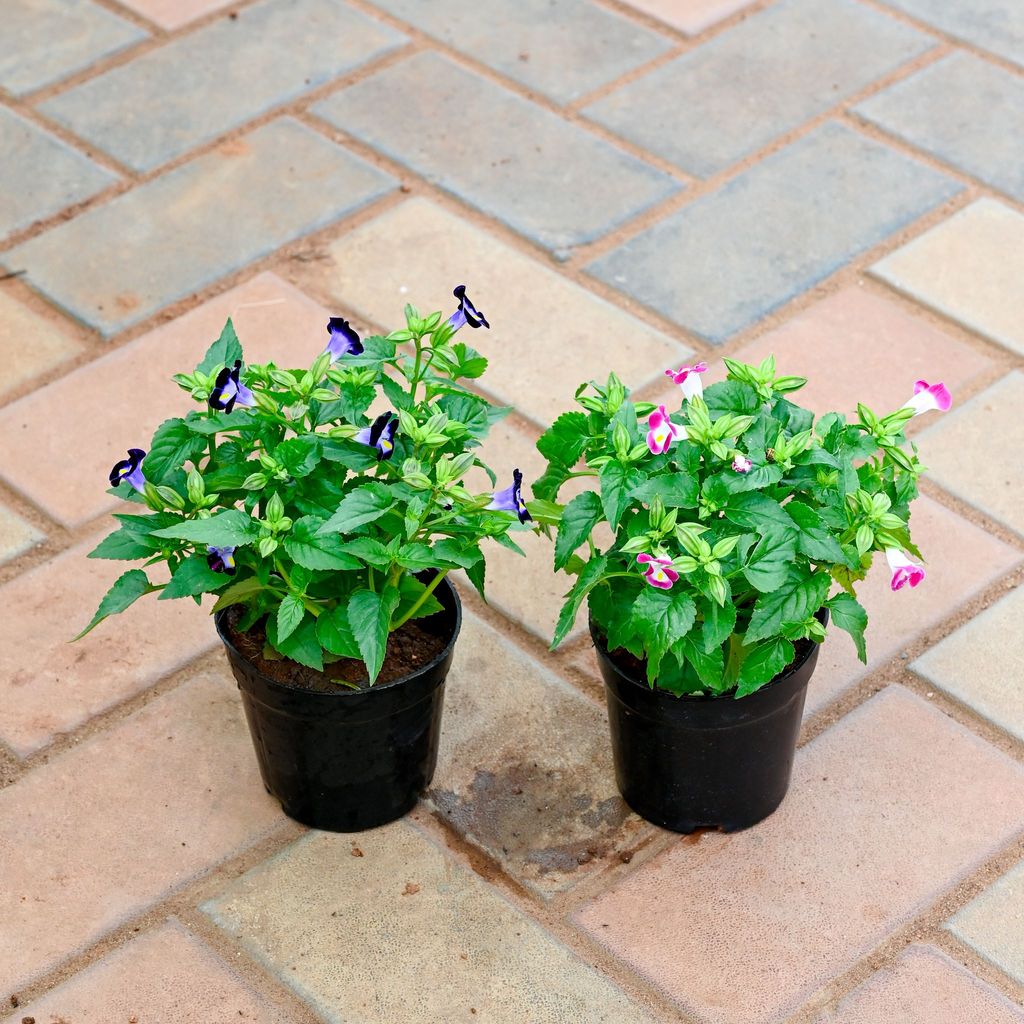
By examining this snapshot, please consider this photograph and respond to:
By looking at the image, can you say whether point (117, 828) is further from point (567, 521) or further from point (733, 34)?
point (733, 34)

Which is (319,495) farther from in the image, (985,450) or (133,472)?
(985,450)

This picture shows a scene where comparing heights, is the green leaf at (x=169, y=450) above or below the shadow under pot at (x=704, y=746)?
above

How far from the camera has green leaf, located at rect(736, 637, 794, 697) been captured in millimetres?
2074

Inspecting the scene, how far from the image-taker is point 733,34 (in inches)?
157

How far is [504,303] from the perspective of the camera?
10.8 ft

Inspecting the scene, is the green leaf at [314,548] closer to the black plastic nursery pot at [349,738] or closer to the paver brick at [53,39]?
the black plastic nursery pot at [349,738]

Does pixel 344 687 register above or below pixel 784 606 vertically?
below

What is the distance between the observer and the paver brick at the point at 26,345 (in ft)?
10.3

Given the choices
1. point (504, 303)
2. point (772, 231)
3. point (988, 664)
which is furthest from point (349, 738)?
point (772, 231)

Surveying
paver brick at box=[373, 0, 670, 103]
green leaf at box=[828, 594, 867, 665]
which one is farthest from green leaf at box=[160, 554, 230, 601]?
paver brick at box=[373, 0, 670, 103]

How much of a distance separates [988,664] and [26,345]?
1940mm

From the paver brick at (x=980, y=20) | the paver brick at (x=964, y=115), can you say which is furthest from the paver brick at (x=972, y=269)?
the paver brick at (x=980, y=20)

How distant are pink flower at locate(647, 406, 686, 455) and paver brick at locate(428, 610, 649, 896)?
0.66 meters

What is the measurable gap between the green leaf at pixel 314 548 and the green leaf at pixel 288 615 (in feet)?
0.22
